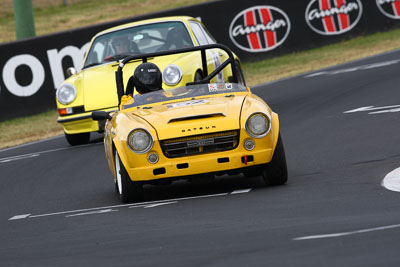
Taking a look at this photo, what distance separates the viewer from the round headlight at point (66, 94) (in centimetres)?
1348

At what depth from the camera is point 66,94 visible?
13.5 metres

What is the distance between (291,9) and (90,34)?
16.9ft

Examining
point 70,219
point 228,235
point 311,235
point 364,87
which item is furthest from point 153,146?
point 364,87

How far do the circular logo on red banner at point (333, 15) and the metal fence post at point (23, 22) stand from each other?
743 cm

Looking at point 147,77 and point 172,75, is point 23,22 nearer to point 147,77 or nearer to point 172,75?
point 172,75

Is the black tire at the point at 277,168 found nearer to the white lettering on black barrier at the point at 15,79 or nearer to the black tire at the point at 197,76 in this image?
the black tire at the point at 197,76

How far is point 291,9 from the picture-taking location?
23156 millimetres

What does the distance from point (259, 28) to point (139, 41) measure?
30.7 ft

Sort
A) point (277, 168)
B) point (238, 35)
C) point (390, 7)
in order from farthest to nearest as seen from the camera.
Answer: point (390, 7)
point (238, 35)
point (277, 168)

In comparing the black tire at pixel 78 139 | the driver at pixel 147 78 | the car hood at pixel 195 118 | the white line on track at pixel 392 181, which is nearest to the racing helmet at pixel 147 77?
the driver at pixel 147 78

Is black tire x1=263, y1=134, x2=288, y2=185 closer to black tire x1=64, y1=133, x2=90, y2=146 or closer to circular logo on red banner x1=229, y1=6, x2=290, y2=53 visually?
black tire x1=64, y1=133, x2=90, y2=146

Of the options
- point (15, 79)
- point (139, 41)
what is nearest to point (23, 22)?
point (15, 79)

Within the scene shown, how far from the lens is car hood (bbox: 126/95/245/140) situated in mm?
7809

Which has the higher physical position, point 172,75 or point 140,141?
point 140,141
